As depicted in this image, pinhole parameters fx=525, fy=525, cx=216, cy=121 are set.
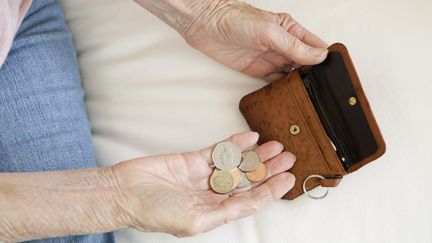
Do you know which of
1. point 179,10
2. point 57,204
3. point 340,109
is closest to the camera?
point 57,204

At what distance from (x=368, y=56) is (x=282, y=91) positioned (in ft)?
0.66

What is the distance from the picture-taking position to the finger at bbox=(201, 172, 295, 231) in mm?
952

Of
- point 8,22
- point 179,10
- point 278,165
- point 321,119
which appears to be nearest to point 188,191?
point 278,165

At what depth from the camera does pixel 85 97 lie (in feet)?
4.24

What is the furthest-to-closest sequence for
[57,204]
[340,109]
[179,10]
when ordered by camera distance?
[179,10] → [340,109] → [57,204]

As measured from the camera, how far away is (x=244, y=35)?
3.64ft

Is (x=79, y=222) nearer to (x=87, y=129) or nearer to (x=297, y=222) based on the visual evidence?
(x=87, y=129)

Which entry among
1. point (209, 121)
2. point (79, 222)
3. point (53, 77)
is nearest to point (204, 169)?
point (209, 121)

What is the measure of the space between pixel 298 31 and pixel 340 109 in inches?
7.4

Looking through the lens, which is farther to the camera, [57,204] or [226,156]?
[226,156]

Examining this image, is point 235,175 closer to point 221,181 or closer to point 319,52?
point 221,181

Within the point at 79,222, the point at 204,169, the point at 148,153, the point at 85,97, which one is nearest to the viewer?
the point at 79,222

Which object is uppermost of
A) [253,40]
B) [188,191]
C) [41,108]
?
[253,40]

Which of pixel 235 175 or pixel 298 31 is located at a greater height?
pixel 298 31
